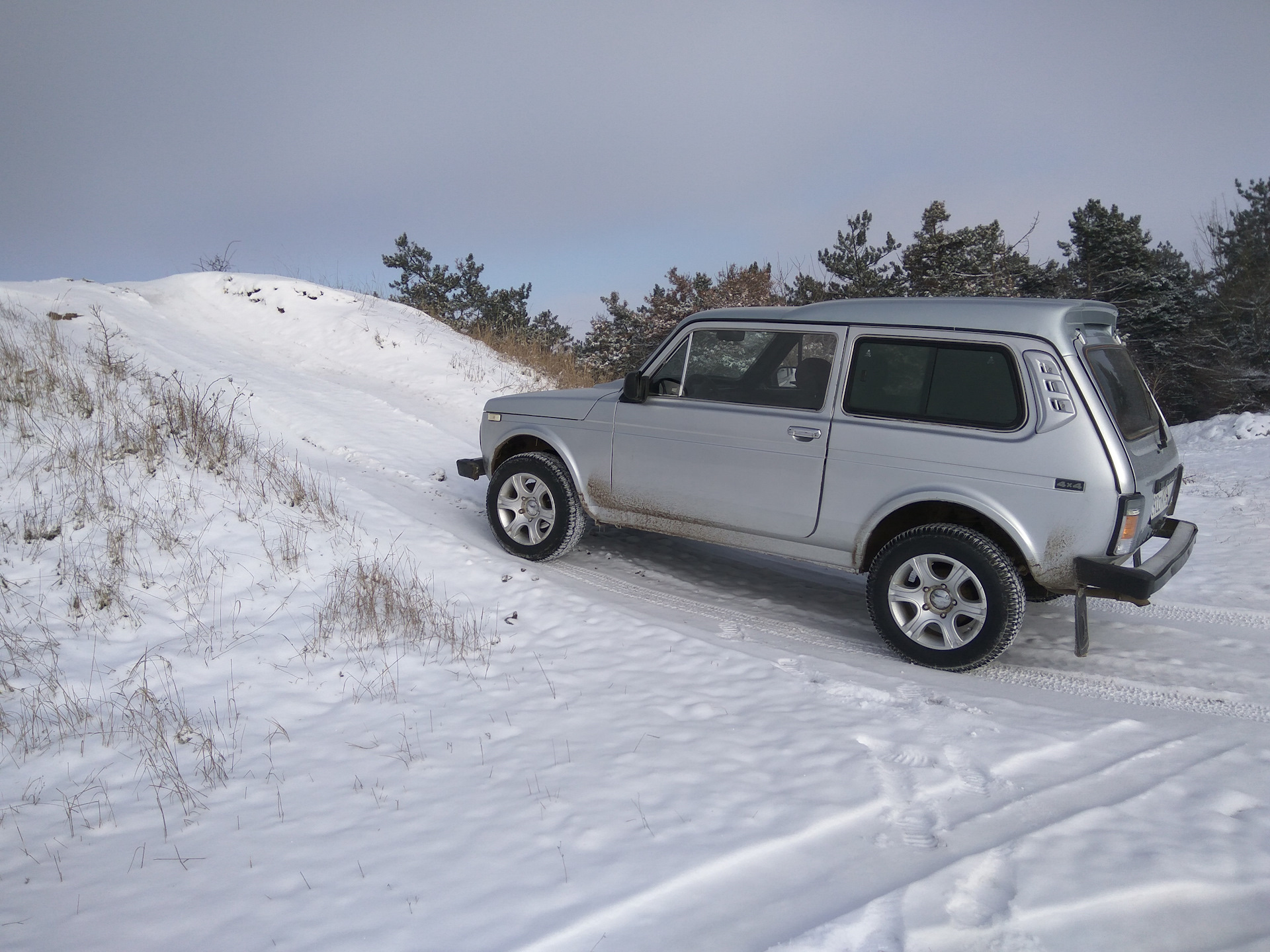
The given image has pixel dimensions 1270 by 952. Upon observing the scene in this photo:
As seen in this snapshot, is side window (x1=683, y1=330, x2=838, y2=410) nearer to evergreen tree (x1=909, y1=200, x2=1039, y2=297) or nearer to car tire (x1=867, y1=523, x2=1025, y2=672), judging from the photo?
car tire (x1=867, y1=523, x2=1025, y2=672)

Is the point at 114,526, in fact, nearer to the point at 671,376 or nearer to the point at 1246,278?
the point at 671,376

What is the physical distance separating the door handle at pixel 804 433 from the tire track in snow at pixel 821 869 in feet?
7.28

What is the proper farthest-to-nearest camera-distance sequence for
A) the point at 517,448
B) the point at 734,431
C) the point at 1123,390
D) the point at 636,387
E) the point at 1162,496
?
the point at 517,448
the point at 636,387
the point at 734,431
the point at 1162,496
the point at 1123,390

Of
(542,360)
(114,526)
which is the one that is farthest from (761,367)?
(542,360)

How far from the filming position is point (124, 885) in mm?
2961

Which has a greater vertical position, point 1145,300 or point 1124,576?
point 1145,300

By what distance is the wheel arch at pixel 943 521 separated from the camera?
14.7 ft

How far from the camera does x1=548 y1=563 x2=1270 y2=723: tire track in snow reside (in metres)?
4.28

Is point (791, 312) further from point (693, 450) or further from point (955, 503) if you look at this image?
point (955, 503)

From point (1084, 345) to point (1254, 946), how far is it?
2995mm

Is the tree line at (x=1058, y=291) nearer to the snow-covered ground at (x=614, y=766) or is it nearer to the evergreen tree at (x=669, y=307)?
the evergreen tree at (x=669, y=307)

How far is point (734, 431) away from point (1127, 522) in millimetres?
2259

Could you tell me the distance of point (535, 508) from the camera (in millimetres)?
6566

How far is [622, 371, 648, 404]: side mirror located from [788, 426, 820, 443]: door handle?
1180 millimetres
